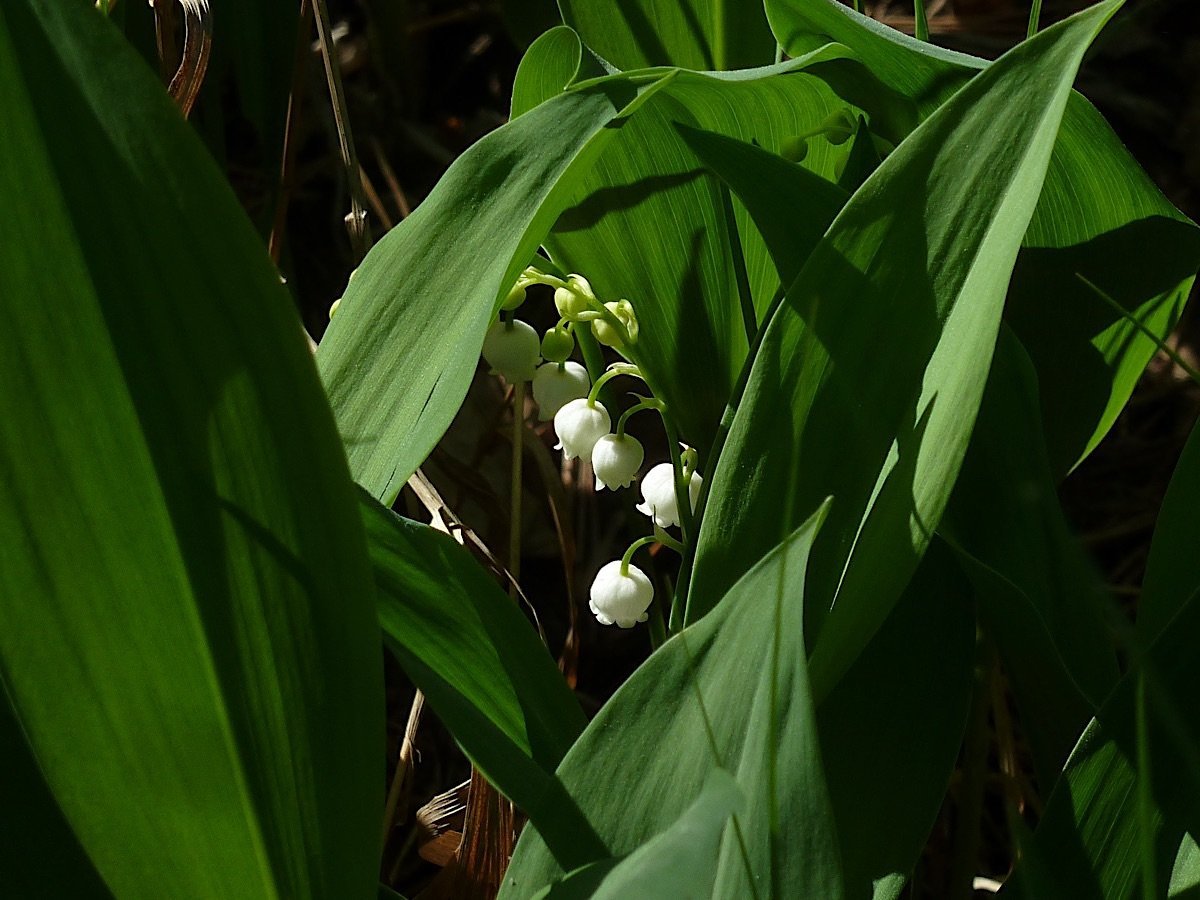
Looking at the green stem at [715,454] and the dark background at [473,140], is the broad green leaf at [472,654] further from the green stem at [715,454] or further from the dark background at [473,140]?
the dark background at [473,140]

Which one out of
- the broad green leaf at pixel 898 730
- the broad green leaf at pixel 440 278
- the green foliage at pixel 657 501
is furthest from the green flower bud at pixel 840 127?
the broad green leaf at pixel 898 730

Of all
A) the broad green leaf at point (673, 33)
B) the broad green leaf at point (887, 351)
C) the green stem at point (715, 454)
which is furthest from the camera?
the broad green leaf at point (673, 33)

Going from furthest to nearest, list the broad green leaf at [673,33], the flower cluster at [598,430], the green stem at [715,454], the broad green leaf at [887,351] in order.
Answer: the broad green leaf at [673,33]
the flower cluster at [598,430]
the green stem at [715,454]
the broad green leaf at [887,351]

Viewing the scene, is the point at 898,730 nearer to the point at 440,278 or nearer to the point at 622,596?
the point at 622,596

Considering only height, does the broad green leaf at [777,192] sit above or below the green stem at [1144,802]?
above

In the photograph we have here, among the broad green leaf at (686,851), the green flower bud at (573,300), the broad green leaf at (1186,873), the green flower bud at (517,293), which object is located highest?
the green flower bud at (517,293)

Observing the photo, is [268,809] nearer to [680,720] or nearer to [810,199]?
[680,720]

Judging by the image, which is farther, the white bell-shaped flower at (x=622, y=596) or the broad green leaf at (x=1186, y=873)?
the white bell-shaped flower at (x=622, y=596)
